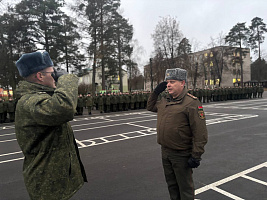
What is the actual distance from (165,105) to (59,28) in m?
24.6

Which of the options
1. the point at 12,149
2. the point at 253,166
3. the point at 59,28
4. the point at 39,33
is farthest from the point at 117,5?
the point at 253,166

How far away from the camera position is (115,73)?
31031 mm

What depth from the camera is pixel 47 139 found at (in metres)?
1.61

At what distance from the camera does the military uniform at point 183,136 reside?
2438mm

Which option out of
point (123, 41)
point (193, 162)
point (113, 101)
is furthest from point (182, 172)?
point (123, 41)

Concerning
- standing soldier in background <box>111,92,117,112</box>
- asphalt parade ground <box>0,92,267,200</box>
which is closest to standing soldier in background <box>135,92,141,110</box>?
standing soldier in background <box>111,92,117,112</box>

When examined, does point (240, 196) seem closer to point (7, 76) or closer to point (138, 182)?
point (138, 182)

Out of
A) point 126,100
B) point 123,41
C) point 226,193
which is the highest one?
point 123,41

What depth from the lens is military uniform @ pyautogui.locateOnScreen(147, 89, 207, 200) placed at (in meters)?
2.44

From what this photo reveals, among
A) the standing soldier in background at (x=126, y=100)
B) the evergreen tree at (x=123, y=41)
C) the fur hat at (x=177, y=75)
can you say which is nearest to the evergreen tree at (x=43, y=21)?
the evergreen tree at (x=123, y=41)

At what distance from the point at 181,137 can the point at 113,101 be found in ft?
46.4

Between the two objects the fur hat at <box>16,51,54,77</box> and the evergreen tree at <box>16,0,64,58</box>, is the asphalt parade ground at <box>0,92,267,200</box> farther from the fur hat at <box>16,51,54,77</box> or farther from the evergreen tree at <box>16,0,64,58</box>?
the evergreen tree at <box>16,0,64,58</box>

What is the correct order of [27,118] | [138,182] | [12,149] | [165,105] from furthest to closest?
[12,149] → [138,182] → [165,105] → [27,118]

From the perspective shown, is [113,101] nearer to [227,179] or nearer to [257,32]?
[227,179]
